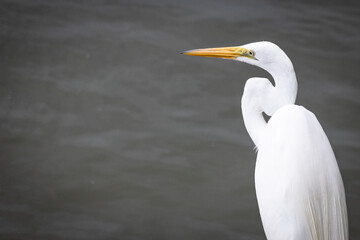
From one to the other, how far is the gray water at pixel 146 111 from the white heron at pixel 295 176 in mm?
1093

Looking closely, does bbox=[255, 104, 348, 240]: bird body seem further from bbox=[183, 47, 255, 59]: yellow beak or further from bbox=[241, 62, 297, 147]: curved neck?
bbox=[183, 47, 255, 59]: yellow beak

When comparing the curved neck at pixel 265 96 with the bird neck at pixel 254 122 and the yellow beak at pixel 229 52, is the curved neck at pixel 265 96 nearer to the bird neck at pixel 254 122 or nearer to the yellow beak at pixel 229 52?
the bird neck at pixel 254 122

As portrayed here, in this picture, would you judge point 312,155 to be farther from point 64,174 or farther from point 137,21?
point 137,21

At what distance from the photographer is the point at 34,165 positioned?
11.4 ft

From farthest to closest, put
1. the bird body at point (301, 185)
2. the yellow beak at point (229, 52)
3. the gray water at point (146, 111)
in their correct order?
the gray water at point (146, 111) → the yellow beak at point (229, 52) → the bird body at point (301, 185)

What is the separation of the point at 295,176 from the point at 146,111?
219 cm

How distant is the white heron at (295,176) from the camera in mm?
1979

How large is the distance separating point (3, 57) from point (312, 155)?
312 cm

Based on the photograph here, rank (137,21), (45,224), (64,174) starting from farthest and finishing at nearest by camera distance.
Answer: (137,21) < (64,174) < (45,224)

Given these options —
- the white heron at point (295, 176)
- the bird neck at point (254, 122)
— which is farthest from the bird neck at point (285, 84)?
the bird neck at point (254, 122)

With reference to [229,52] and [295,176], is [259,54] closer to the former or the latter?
[229,52]

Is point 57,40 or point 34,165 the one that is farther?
point 57,40

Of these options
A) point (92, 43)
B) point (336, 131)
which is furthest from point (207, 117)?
point (92, 43)

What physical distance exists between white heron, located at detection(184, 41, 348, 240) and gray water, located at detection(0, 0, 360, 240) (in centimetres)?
109
